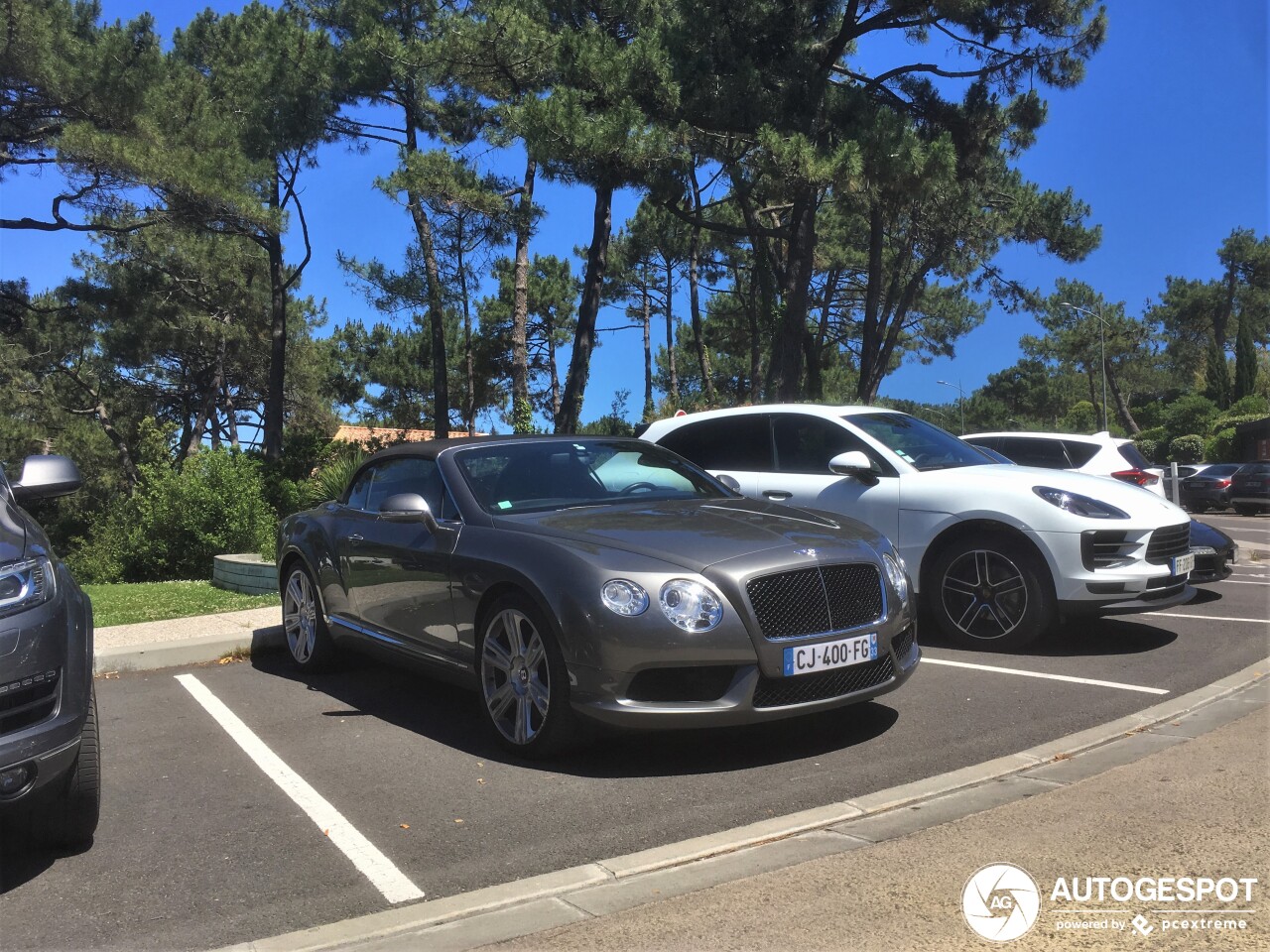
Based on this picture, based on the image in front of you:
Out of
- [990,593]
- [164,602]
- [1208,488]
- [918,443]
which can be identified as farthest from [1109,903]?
[1208,488]

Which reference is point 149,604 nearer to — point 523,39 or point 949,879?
point 949,879

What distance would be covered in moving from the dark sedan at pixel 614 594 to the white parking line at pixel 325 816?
839mm

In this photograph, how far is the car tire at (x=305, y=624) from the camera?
6.51 metres

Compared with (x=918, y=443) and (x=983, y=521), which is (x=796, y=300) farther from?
(x=983, y=521)

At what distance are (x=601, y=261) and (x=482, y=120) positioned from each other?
474 cm

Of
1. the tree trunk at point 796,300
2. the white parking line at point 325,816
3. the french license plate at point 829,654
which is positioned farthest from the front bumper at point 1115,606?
the tree trunk at point 796,300

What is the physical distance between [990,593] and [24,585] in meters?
5.50

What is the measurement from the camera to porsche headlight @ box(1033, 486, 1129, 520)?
255 inches

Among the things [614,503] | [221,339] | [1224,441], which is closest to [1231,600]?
[614,503]

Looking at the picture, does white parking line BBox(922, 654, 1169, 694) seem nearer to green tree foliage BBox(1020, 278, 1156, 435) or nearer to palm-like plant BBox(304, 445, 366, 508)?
palm-like plant BBox(304, 445, 366, 508)

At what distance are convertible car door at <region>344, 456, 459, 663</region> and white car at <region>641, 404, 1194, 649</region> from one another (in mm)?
1917

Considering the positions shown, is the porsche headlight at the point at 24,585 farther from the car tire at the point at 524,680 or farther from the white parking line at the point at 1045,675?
the white parking line at the point at 1045,675

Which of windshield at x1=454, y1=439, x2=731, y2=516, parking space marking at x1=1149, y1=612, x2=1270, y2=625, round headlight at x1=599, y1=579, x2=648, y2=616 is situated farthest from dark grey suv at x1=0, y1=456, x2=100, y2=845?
parking space marking at x1=1149, y1=612, x2=1270, y2=625

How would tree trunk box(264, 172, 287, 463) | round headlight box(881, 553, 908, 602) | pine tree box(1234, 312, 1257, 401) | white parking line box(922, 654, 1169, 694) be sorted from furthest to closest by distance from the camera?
pine tree box(1234, 312, 1257, 401)
tree trunk box(264, 172, 287, 463)
white parking line box(922, 654, 1169, 694)
round headlight box(881, 553, 908, 602)
